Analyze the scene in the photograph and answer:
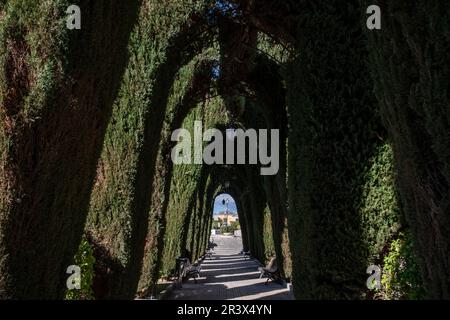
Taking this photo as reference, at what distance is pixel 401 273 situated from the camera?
167 inches

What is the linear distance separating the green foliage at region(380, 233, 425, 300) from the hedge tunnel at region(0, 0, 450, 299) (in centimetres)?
2

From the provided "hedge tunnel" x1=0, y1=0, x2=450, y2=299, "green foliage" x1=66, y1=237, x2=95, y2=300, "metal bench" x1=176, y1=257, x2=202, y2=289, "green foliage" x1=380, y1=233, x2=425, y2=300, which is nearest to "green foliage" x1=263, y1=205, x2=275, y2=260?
"metal bench" x1=176, y1=257, x2=202, y2=289

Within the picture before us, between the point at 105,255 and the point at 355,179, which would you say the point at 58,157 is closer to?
the point at 105,255

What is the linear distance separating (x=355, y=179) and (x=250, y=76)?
15.4 feet

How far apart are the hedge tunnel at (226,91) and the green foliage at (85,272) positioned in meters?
0.06

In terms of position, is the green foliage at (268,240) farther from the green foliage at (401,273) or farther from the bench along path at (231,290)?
the green foliage at (401,273)

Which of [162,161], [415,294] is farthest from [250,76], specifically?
[415,294]

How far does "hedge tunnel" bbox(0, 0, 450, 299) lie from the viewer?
2145mm

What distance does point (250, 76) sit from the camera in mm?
8688

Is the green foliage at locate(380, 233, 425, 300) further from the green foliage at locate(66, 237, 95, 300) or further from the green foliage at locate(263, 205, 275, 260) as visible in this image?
the green foliage at locate(263, 205, 275, 260)

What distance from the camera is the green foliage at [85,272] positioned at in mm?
4398

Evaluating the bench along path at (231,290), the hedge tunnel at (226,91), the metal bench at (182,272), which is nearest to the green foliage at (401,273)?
the hedge tunnel at (226,91)

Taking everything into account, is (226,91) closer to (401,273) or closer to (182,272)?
(182,272)
